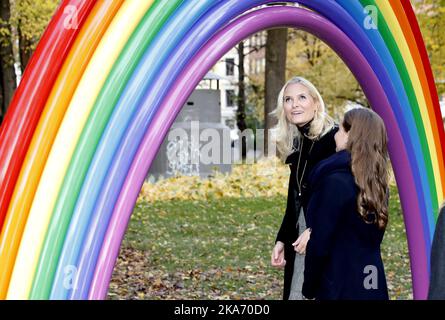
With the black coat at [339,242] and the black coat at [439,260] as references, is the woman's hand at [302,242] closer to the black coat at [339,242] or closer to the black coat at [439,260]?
the black coat at [339,242]

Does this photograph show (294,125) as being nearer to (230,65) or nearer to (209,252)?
(209,252)

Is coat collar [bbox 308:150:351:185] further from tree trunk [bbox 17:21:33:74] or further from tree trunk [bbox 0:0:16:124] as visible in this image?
tree trunk [bbox 17:21:33:74]

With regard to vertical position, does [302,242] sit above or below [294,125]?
below

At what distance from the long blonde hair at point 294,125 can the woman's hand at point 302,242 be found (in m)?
0.67

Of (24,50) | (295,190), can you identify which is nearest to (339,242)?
(295,190)

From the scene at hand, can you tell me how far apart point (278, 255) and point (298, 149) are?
0.67 meters

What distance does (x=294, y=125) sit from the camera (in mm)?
5059

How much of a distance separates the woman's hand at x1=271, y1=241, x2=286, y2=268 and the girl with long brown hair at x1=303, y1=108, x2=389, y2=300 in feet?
2.52

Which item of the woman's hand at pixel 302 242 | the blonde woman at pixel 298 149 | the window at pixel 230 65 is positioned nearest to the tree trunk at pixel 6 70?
the window at pixel 230 65

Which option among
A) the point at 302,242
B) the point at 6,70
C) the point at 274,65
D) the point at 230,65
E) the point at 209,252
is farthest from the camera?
the point at 230,65

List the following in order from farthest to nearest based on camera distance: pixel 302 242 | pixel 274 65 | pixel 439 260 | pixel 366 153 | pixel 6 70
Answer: pixel 6 70 < pixel 274 65 < pixel 302 242 < pixel 366 153 < pixel 439 260

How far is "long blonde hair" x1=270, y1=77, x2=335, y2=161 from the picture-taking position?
4840 mm

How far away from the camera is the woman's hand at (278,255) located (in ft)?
16.3
